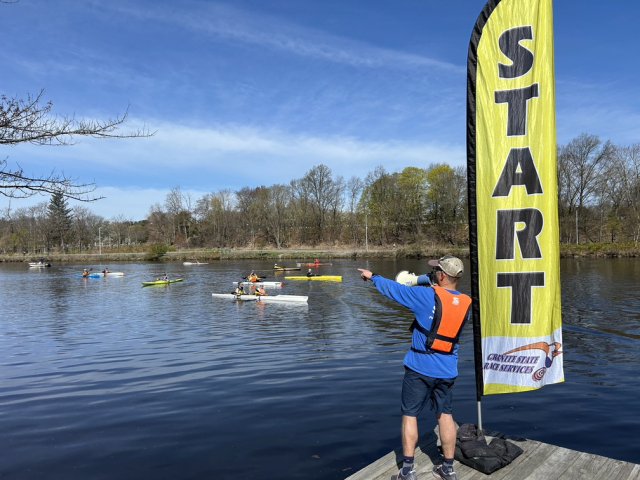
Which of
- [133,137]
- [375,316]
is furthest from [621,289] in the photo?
[133,137]

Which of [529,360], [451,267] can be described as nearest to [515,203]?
[451,267]

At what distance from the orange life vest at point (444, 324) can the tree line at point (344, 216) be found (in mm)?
68692

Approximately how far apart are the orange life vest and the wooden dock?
1276mm

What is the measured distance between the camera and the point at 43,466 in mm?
6043

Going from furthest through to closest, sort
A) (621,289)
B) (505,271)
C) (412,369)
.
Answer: (621,289) < (505,271) < (412,369)

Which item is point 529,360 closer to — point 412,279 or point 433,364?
point 433,364

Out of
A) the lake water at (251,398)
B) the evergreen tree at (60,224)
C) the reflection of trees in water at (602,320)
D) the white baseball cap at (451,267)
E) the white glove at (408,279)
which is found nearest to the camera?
the white baseball cap at (451,267)

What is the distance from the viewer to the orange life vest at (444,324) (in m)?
4.10

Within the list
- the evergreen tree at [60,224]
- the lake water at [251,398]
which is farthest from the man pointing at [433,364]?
the evergreen tree at [60,224]

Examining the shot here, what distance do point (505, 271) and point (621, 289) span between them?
87.8ft

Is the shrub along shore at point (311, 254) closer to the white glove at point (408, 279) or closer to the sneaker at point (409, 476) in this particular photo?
the white glove at point (408, 279)

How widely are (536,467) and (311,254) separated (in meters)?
67.4

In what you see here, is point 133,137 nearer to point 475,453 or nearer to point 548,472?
point 475,453

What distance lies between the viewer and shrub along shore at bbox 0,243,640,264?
55.1 metres
